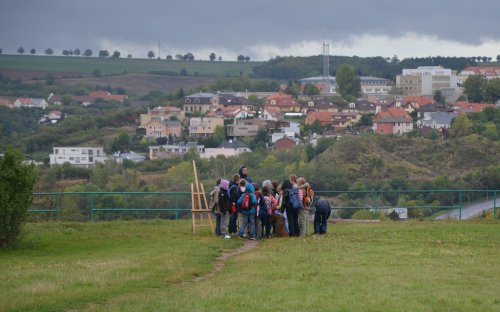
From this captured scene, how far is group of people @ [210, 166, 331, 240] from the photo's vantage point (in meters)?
27.2

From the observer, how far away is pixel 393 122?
129125 millimetres

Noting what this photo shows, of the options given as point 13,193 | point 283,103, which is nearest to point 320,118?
point 283,103

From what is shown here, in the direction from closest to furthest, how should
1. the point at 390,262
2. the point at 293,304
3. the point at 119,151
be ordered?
the point at 293,304 < the point at 390,262 < the point at 119,151

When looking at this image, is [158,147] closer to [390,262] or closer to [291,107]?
[291,107]

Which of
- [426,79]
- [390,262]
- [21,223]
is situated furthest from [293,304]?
[426,79]

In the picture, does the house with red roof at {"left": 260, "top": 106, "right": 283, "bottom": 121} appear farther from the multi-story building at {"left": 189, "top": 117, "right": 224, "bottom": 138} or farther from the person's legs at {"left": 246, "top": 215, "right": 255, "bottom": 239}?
the person's legs at {"left": 246, "top": 215, "right": 255, "bottom": 239}

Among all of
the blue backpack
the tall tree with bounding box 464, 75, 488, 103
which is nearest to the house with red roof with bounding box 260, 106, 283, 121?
the tall tree with bounding box 464, 75, 488, 103

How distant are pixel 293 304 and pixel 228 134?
125 m

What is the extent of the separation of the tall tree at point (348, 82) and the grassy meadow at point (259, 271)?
158582mm

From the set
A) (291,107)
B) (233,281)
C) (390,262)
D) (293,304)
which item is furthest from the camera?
(291,107)

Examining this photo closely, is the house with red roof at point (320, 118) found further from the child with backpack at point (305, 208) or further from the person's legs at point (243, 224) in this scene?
the person's legs at point (243, 224)

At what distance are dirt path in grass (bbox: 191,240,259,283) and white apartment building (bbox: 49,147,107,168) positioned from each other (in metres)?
80.8

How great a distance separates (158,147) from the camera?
124m

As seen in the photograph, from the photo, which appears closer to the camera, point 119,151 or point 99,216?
point 99,216
